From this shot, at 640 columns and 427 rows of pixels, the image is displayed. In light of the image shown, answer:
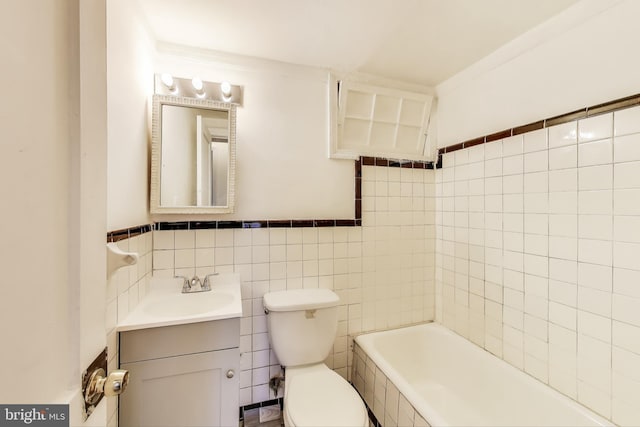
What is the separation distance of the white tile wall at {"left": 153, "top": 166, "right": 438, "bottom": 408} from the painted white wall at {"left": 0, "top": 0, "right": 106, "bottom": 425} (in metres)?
1.18

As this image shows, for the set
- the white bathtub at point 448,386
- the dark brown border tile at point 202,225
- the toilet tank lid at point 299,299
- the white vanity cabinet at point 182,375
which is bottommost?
the white bathtub at point 448,386

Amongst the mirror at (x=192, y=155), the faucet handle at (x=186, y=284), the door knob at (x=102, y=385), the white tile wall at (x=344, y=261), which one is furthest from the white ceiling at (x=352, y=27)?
the door knob at (x=102, y=385)

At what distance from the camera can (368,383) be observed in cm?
171

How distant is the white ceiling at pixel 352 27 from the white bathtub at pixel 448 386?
193 cm

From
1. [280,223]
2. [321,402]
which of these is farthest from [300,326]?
[280,223]

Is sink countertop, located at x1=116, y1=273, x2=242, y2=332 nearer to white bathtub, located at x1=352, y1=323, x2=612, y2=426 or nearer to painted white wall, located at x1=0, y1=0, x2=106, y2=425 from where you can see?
painted white wall, located at x1=0, y1=0, x2=106, y2=425

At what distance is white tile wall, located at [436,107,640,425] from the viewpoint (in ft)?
3.76

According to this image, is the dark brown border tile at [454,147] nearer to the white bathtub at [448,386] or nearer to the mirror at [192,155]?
the white bathtub at [448,386]

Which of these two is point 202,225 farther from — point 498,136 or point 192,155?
point 498,136

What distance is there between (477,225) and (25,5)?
2129 millimetres

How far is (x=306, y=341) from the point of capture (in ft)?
5.28

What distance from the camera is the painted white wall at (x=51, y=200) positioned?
34cm

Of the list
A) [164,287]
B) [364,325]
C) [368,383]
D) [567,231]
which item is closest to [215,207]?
[164,287]

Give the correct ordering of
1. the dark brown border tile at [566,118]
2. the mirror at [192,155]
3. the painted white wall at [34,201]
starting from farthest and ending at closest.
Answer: the mirror at [192,155] → the dark brown border tile at [566,118] → the painted white wall at [34,201]
